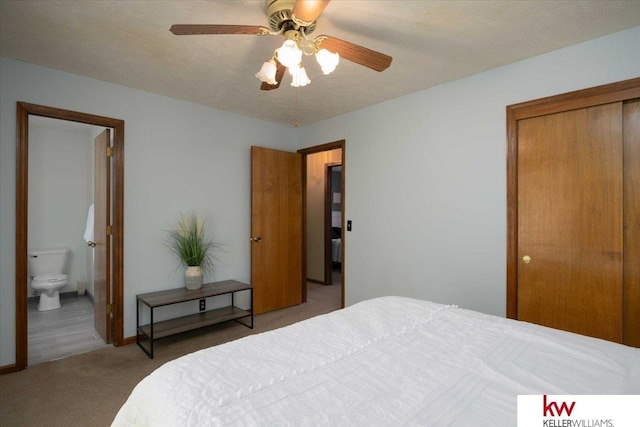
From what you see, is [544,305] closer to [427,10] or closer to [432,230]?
[432,230]

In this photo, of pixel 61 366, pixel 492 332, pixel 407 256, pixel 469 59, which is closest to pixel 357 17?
pixel 469 59

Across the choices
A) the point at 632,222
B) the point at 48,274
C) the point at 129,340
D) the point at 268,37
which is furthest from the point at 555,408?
the point at 48,274

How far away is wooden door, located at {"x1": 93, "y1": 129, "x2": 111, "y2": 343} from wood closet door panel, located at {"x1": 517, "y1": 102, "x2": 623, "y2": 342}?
3635 mm

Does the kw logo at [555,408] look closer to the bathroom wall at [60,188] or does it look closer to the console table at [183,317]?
the console table at [183,317]

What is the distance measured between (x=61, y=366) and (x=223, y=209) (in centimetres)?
197

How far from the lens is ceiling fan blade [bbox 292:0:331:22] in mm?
1374

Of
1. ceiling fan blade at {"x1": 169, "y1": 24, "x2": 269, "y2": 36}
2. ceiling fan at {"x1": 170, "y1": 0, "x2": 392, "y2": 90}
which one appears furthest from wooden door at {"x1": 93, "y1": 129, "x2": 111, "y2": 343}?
ceiling fan at {"x1": 170, "y1": 0, "x2": 392, "y2": 90}

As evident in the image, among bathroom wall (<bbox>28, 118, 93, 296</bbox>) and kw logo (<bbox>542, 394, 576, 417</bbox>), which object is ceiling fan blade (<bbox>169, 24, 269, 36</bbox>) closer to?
kw logo (<bbox>542, 394, 576, 417</bbox>)

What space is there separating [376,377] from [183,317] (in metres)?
2.80

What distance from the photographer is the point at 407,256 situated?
316 centimetres

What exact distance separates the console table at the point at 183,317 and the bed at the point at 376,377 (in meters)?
1.90

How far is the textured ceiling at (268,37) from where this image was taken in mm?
1811

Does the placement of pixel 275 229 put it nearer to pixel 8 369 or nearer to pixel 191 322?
pixel 191 322

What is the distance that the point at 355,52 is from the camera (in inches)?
68.6
